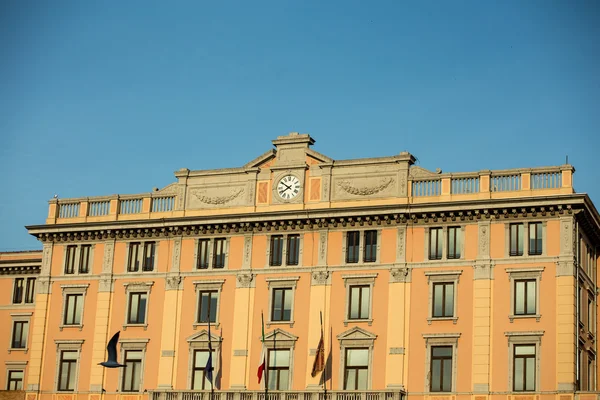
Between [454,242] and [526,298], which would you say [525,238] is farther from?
[454,242]

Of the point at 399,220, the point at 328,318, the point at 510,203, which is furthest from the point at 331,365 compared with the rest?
the point at 510,203

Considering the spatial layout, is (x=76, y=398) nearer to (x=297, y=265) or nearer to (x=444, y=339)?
(x=297, y=265)

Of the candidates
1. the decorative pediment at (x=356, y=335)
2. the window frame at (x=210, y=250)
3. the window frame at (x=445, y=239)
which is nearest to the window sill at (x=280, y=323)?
the decorative pediment at (x=356, y=335)

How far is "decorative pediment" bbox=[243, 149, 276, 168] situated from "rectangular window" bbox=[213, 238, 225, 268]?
5.35 m

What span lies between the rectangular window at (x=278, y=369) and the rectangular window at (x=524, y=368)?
47.3 ft

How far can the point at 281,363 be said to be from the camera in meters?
76.3

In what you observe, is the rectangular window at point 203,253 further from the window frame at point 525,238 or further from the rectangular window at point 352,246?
the window frame at point 525,238

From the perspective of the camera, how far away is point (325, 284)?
7638 centimetres

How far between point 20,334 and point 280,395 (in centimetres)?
2865

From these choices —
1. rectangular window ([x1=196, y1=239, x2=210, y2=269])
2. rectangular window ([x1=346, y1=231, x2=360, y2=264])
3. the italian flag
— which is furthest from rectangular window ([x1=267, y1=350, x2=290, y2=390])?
rectangular window ([x1=196, y1=239, x2=210, y2=269])

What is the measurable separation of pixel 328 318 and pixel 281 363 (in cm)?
422

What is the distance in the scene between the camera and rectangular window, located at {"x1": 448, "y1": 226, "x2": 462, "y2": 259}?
7381cm

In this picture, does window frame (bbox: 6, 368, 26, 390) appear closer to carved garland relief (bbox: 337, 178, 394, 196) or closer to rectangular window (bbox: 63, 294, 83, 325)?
rectangular window (bbox: 63, 294, 83, 325)

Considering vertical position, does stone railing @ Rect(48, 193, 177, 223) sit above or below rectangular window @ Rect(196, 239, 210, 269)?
above
